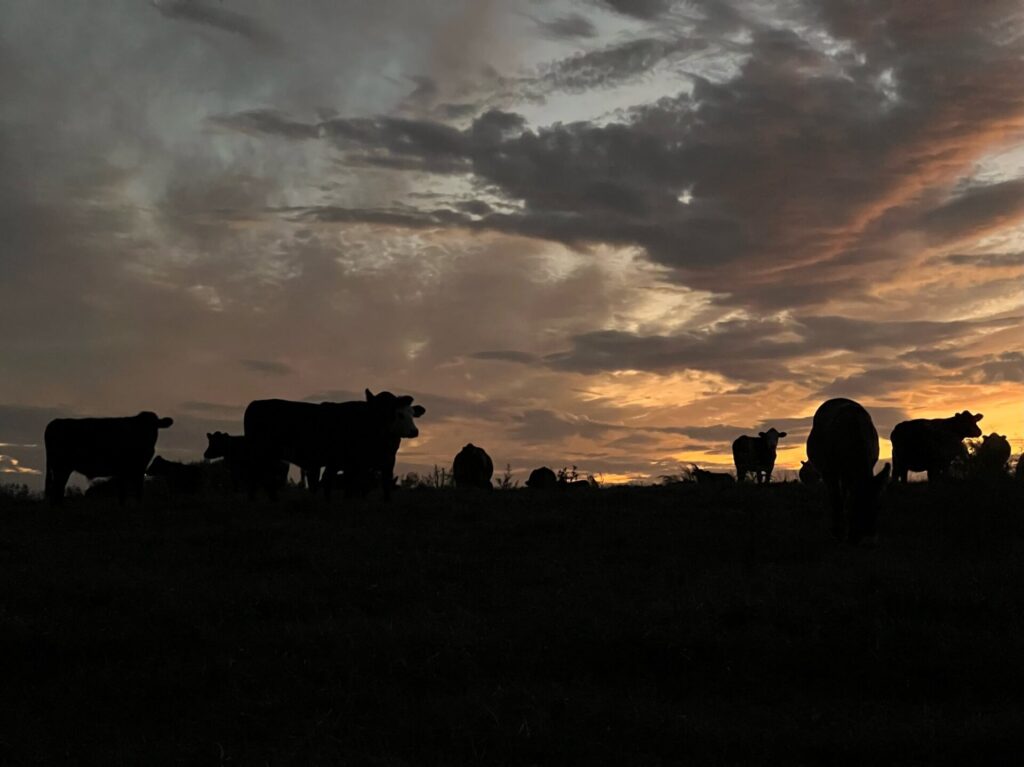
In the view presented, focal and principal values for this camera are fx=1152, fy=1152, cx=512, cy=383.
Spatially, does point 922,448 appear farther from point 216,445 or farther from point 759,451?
point 216,445

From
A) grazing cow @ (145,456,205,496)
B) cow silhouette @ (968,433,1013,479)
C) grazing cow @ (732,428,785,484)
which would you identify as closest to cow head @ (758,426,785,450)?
grazing cow @ (732,428,785,484)

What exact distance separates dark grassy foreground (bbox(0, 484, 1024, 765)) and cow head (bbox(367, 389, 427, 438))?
623 cm

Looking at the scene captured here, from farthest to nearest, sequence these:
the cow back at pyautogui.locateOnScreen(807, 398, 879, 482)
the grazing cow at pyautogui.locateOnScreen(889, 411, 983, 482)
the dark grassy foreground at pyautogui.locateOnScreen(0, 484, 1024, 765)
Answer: the grazing cow at pyautogui.locateOnScreen(889, 411, 983, 482) < the cow back at pyautogui.locateOnScreen(807, 398, 879, 482) < the dark grassy foreground at pyautogui.locateOnScreen(0, 484, 1024, 765)

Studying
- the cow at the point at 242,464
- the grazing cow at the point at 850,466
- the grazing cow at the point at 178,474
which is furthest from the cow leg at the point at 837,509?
the grazing cow at the point at 178,474

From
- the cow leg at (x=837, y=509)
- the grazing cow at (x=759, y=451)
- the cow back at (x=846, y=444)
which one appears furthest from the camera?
the grazing cow at (x=759, y=451)

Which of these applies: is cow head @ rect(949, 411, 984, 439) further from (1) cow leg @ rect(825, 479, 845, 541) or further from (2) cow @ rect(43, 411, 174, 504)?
(2) cow @ rect(43, 411, 174, 504)

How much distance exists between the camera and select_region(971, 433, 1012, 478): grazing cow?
26719 mm

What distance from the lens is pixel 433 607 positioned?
1429cm

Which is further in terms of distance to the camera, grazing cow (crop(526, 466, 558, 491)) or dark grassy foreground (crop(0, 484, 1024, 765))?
grazing cow (crop(526, 466, 558, 491))

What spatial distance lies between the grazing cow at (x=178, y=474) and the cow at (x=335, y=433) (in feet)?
23.4

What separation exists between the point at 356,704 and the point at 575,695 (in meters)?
2.06

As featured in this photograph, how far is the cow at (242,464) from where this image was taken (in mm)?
26141

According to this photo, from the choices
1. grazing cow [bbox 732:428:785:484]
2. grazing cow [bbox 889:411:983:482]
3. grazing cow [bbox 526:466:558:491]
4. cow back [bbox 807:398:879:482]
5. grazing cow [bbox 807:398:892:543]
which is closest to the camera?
grazing cow [bbox 807:398:892:543]

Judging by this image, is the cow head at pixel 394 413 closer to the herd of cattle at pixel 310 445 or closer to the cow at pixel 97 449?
the herd of cattle at pixel 310 445
